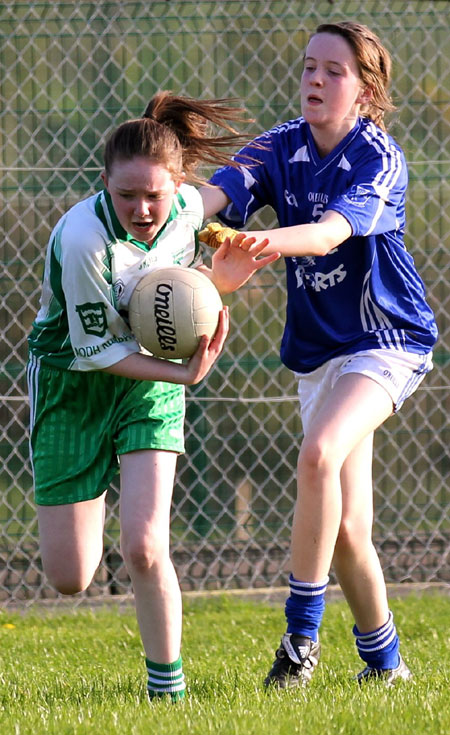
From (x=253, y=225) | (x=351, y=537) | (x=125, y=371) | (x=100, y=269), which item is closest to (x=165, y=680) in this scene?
(x=351, y=537)

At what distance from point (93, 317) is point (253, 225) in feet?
10.1

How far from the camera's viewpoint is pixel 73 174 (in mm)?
6465

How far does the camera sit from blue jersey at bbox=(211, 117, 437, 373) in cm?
411

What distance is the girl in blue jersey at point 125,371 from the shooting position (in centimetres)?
371

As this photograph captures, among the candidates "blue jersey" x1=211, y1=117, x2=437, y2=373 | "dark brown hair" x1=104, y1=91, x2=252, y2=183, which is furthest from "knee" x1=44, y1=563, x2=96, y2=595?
"dark brown hair" x1=104, y1=91, x2=252, y2=183

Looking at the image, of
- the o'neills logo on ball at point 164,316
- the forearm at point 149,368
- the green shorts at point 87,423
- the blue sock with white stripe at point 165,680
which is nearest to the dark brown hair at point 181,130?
the o'neills logo on ball at point 164,316

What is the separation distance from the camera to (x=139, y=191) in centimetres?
364

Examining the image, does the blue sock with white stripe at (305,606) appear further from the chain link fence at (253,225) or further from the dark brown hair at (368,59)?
the chain link fence at (253,225)

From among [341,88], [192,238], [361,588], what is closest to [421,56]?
[341,88]

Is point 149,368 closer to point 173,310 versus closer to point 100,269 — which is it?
point 173,310

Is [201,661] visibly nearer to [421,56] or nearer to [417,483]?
[417,483]

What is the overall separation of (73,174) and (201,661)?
2858 millimetres

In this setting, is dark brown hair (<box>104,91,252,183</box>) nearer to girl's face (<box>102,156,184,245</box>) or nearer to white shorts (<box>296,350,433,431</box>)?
girl's face (<box>102,156,184,245</box>)

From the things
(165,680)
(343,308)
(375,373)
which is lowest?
(165,680)
